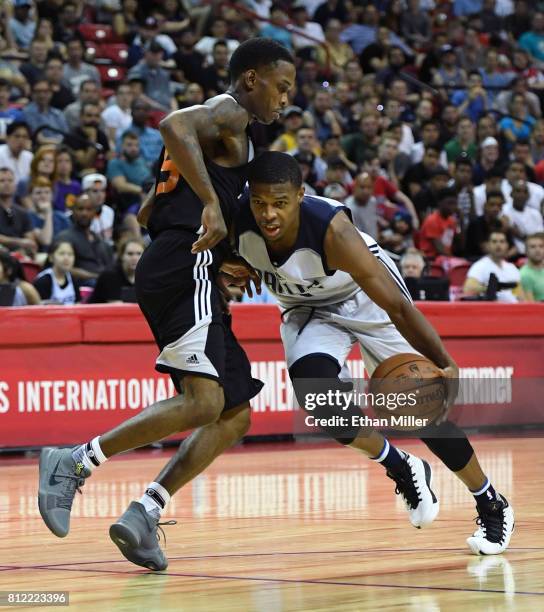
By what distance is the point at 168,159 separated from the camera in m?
5.02

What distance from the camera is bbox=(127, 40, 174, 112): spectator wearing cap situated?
15914mm

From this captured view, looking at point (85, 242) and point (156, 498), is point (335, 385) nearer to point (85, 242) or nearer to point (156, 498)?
point (156, 498)

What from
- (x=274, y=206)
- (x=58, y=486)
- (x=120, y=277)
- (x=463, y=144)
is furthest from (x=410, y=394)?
(x=463, y=144)

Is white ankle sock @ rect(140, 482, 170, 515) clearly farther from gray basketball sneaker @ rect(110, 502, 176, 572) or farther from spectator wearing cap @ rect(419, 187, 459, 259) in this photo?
spectator wearing cap @ rect(419, 187, 459, 259)

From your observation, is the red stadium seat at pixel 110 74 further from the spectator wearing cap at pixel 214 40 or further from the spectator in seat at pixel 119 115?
the spectator in seat at pixel 119 115

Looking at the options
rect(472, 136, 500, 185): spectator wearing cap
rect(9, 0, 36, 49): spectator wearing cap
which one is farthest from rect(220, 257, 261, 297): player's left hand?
rect(472, 136, 500, 185): spectator wearing cap

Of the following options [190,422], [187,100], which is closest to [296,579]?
[190,422]

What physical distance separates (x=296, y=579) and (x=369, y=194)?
9.80m

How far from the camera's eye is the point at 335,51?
62.5ft

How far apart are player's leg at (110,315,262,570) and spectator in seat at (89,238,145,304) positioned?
5693 millimetres

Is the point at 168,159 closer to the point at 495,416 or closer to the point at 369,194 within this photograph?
the point at 495,416

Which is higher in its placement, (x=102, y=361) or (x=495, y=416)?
(x=102, y=361)

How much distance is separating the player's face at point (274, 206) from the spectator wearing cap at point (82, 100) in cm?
973

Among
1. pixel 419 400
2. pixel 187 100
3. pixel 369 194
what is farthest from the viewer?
pixel 187 100
